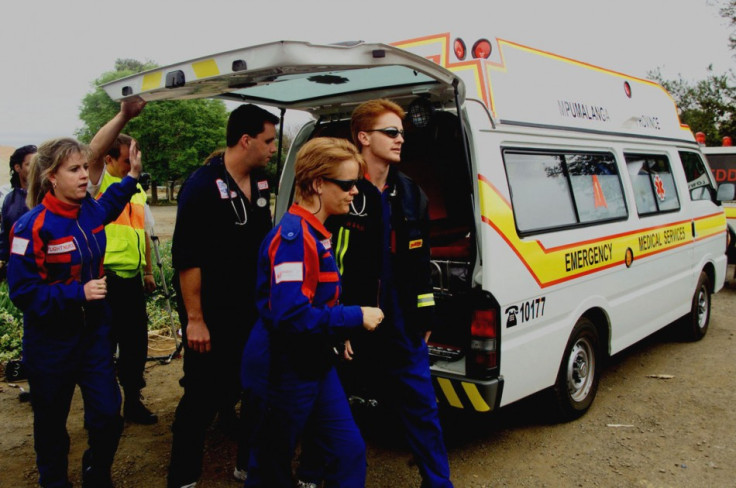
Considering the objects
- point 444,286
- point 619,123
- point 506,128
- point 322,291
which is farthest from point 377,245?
point 619,123

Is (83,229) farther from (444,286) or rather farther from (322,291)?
(444,286)

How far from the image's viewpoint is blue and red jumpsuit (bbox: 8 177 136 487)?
269cm

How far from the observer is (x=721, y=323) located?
7.07m

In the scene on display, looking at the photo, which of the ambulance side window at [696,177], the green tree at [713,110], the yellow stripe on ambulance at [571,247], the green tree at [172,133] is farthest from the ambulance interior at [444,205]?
the green tree at [172,133]

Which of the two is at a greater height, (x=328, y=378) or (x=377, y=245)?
(x=377, y=245)

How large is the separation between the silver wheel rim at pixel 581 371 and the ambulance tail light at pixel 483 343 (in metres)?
1.05

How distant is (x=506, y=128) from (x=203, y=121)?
5023cm

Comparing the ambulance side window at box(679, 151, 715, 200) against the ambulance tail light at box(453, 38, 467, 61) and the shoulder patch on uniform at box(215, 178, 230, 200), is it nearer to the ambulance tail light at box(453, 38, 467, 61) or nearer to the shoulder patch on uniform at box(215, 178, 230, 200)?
the ambulance tail light at box(453, 38, 467, 61)

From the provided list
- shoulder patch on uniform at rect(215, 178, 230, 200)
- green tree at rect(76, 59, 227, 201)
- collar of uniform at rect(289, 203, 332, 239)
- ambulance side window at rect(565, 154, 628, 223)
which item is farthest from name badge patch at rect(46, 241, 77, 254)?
green tree at rect(76, 59, 227, 201)

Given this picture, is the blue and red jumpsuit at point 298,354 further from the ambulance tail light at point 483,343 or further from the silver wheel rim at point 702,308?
the silver wheel rim at point 702,308

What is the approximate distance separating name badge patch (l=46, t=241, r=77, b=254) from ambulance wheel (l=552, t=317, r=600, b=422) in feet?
9.72

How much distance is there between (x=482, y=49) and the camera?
3.44 meters

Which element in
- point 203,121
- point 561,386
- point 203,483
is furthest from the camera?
point 203,121

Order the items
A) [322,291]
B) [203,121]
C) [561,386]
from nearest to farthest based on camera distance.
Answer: [322,291] → [561,386] → [203,121]
